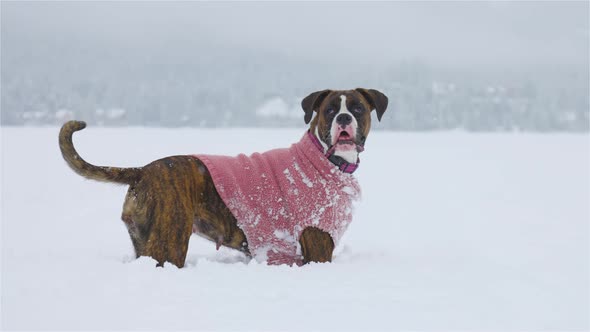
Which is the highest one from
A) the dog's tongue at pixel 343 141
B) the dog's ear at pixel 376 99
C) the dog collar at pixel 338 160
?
the dog's ear at pixel 376 99

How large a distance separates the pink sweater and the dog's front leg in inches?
2.0

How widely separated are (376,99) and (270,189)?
136 cm

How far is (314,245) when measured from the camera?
16.6ft

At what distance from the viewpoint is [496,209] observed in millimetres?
11688

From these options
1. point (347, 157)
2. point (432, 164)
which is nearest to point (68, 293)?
point (347, 157)

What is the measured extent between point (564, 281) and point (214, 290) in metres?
3.03

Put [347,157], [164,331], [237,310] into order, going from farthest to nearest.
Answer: [347,157], [237,310], [164,331]

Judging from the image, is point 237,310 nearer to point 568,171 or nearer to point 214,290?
point 214,290

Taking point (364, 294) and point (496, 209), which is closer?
point (364, 294)

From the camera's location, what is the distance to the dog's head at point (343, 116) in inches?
203

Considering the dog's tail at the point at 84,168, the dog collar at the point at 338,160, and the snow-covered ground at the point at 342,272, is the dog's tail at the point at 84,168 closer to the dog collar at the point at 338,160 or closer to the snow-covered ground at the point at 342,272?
the snow-covered ground at the point at 342,272

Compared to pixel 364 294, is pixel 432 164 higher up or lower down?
lower down

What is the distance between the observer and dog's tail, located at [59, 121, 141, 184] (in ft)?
15.6

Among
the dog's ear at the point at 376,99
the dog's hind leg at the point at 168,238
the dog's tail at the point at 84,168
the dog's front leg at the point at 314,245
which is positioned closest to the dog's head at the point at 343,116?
the dog's ear at the point at 376,99
